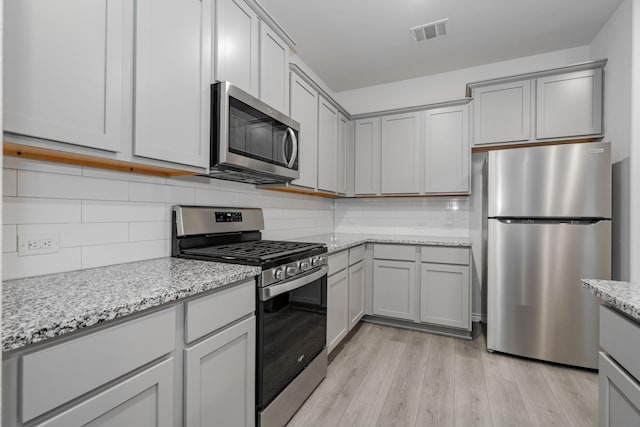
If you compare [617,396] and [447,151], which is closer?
[617,396]

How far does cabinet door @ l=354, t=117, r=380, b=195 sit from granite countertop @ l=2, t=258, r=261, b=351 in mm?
2305

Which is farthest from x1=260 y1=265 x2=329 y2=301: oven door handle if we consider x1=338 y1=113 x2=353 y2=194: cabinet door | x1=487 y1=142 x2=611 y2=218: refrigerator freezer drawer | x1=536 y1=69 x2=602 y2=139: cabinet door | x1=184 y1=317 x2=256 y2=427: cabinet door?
x1=536 y1=69 x2=602 y2=139: cabinet door

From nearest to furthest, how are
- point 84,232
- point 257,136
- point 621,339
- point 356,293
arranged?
point 621,339 → point 84,232 → point 257,136 → point 356,293

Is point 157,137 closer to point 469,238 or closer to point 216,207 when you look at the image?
point 216,207

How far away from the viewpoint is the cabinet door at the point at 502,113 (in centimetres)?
273

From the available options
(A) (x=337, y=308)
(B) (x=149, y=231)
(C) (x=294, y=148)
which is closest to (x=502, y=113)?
(C) (x=294, y=148)

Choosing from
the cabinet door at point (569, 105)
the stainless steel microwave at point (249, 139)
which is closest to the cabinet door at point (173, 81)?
the stainless steel microwave at point (249, 139)

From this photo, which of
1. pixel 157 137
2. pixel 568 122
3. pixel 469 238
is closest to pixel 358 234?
pixel 469 238

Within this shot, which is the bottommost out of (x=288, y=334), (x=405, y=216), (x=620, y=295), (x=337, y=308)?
(x=337, y=308)

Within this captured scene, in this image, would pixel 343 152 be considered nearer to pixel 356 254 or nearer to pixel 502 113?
pixel 356 254

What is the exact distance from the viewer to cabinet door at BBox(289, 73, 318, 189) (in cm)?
242

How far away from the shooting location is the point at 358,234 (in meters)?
3.67

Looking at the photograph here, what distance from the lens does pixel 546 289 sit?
238 centimetres

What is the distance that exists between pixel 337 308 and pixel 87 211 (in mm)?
1813
